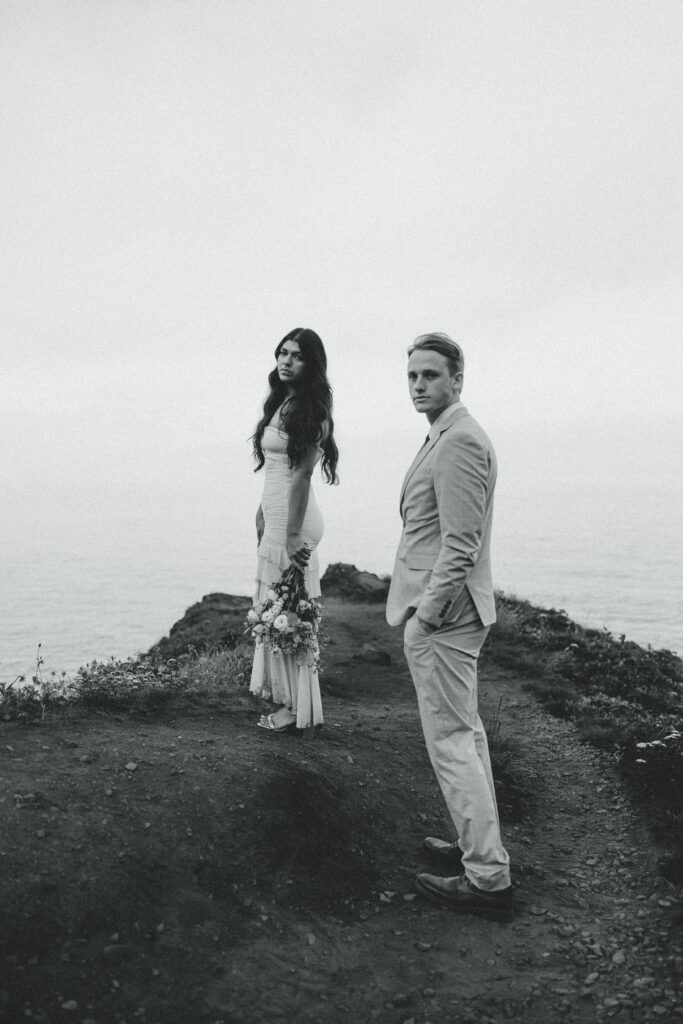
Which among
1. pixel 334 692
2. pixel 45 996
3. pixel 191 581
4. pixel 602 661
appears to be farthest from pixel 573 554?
pixel 45 996

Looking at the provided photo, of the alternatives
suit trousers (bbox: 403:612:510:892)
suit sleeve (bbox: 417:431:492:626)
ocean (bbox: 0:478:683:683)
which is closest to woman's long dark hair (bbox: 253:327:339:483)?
suit sleeve (bbox: 417:431:492:626)

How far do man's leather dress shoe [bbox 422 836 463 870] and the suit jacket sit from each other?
5.63ft

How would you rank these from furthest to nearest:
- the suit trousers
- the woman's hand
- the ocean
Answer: the ocean → the woman's hand → the suit trousers

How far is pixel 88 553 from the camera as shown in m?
46.2


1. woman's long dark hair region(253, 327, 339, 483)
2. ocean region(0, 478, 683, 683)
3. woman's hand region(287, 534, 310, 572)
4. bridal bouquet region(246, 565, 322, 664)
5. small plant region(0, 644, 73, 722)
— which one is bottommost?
ocean region(0, 478, 683, 683)

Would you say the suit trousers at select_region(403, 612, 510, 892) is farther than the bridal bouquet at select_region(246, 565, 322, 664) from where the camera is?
No

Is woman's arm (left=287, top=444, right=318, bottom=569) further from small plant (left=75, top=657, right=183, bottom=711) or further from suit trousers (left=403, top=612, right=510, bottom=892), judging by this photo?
small plant (left=75, top=657, right=183, bottom=711)

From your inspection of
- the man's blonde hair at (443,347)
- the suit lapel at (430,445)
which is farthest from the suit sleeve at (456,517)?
the man's blonde hair at (443,347)

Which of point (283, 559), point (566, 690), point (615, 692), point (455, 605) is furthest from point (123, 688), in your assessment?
point (615, 692)

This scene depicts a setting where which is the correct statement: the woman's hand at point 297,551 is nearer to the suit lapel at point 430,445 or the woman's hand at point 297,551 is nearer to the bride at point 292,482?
the bride at point 292,482

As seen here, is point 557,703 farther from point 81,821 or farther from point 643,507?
point 643,507

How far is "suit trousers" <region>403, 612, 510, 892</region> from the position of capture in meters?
4.64

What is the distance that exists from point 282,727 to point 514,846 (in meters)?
2.07

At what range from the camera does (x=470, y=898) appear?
4.81m
